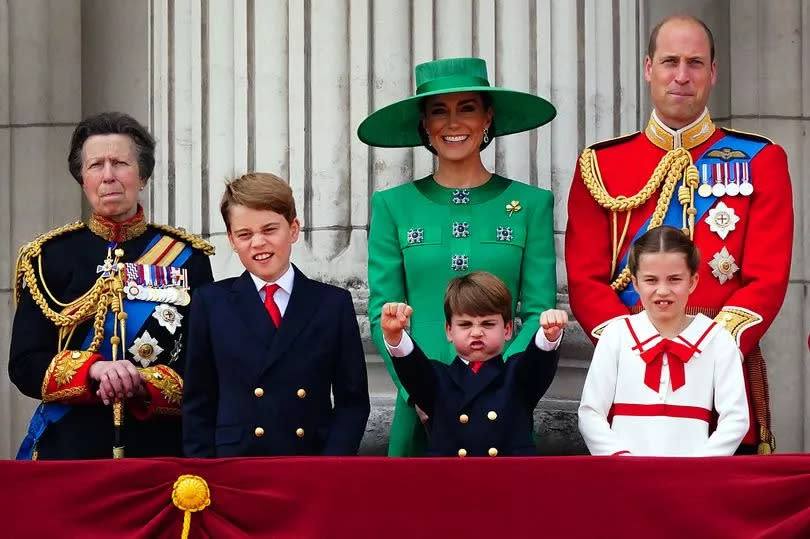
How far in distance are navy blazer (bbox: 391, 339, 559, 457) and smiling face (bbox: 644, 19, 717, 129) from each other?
0.95 metres

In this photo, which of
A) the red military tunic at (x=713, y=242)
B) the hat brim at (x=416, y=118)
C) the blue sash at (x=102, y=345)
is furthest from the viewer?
the hat brim at (x=416, y=118)

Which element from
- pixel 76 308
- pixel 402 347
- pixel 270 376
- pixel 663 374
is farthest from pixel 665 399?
pixel 76 308

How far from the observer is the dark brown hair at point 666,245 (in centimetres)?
463

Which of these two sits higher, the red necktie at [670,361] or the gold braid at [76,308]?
the gold braid at [76,308]

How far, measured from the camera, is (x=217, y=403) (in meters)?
4.70

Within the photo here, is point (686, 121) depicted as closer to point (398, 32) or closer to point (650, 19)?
point (398, 32)

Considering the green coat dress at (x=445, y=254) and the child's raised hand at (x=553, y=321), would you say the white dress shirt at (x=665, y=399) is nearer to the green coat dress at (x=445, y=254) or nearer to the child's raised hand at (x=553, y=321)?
the child's raised hand at (x=553, y=321)

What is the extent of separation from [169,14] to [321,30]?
69 cm

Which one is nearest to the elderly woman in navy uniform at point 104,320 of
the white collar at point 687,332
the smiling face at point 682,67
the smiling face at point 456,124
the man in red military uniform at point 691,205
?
the smiling face at point 456,124

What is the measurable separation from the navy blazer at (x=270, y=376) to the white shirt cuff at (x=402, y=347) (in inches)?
6.2

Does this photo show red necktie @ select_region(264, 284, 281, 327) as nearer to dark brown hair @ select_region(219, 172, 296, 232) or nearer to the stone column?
dark brown hair @ select_region(219, 172, 296, 232)

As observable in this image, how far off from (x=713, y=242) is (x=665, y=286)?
0.51 metres

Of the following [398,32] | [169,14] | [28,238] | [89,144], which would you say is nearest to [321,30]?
[398,32]

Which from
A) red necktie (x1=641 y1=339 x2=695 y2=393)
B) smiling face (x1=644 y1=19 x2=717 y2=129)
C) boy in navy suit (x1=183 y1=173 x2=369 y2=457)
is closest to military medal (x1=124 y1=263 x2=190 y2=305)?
boy in navy suit (x1=183 y1=173 x2=369 y2=457)
